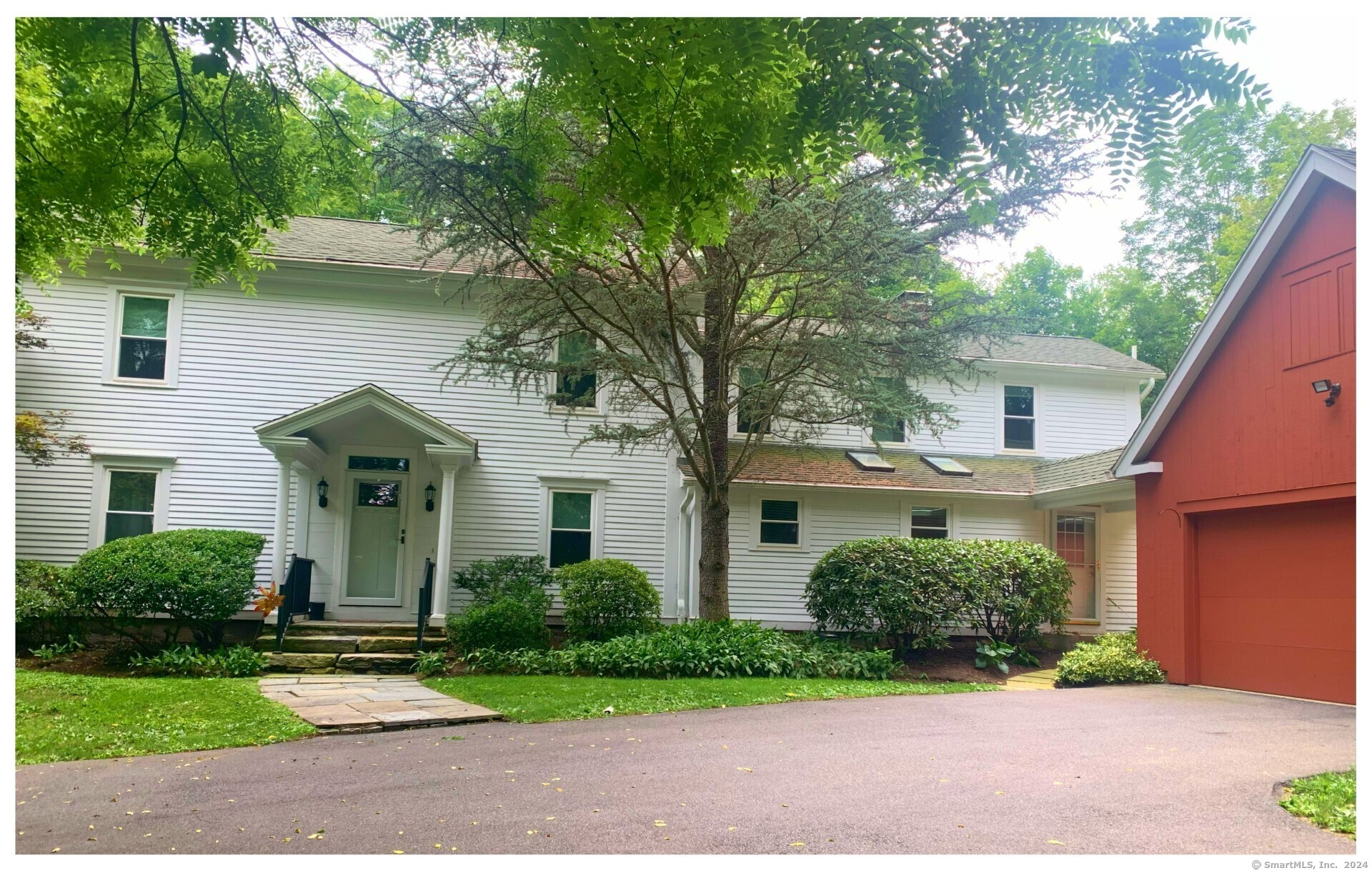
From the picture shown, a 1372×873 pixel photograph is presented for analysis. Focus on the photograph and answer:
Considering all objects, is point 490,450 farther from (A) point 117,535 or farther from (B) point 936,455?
(B) point 936,455

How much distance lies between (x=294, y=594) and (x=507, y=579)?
2.82 m

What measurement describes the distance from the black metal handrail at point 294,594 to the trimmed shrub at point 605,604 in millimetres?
3437

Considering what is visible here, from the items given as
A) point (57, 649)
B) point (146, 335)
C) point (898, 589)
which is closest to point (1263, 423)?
point (898, 589)

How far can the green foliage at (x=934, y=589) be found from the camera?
43.1ft

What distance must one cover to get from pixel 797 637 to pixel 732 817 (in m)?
8.62

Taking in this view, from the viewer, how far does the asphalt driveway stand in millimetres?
4594

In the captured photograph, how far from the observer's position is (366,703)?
29.5 ft

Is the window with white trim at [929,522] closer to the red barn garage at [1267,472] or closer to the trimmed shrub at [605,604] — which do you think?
the red barn garage at [1267,472]

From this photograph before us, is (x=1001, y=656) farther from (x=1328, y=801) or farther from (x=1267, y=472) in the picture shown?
(x=1328, y=801)

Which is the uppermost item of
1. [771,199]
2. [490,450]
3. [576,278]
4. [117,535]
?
[771,199]

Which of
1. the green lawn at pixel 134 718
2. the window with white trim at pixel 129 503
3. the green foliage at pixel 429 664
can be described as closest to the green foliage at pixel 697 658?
the green foliage at pixel 429 664

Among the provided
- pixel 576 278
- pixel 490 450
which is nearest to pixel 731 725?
pixel 576 278

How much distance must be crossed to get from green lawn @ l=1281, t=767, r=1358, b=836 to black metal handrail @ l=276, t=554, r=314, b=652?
1043cm

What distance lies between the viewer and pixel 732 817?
16.2 ft
